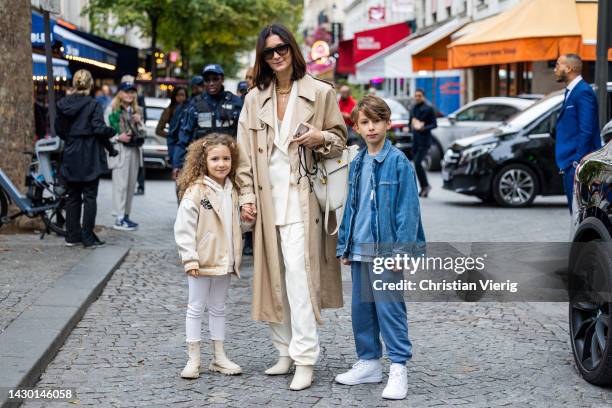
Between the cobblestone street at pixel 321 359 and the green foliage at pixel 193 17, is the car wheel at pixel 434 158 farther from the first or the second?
the green foliage at pixel 193 17

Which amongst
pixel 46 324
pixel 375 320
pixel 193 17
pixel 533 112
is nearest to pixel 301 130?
pixel 375 320

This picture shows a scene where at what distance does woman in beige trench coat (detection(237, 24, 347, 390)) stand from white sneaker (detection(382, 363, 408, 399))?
434 millimetres

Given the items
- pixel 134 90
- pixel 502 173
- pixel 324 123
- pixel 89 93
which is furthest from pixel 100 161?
pixel 502 173

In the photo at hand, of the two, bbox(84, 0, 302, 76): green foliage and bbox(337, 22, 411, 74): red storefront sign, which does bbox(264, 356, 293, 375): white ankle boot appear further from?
bbox(337, 22, 411, 74): red storefront sign

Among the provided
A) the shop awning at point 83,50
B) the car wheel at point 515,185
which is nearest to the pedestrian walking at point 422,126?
the car wheel at point 515,185

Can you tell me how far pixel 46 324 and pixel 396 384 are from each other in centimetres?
253

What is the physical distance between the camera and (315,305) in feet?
18.0

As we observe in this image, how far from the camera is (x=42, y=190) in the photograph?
11.2m

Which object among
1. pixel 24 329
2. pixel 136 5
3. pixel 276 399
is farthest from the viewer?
pixel 136 5

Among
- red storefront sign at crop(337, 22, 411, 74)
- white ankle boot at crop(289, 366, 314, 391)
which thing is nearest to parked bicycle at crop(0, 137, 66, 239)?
white ankle boot at crop(289, 366, 314, 391)

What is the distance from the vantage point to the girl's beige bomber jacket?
5.57 metres

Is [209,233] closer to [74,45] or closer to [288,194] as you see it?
[288,194]

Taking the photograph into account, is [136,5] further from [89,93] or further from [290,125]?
[290,125]

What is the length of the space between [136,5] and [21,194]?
93.5ft
